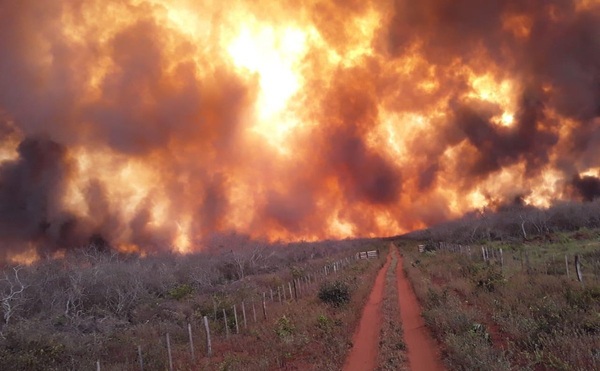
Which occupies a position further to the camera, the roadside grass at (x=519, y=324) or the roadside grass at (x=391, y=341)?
the roadside grass at (x=391, y=341)

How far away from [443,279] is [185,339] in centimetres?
1906

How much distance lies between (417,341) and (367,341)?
6.49 feet

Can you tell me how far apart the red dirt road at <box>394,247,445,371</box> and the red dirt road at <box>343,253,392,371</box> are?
3.95 ft

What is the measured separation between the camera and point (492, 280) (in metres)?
19.7

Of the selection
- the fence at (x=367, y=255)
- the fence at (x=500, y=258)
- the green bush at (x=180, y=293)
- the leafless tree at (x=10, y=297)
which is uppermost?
the leafless tree at (x=10, y=297)

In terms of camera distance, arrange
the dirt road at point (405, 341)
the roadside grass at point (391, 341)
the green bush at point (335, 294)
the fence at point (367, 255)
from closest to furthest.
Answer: the roadside grass at point (391, 341), the dirt road at point (405, 341), the green bush at point (335, 294), the fence at point (367, 255)

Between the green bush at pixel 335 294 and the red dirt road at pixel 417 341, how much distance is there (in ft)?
11.3

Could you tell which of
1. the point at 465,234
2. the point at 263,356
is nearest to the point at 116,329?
the point at 263,356

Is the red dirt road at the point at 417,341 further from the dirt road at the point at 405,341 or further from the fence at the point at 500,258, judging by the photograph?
the fence at the point at 500,258

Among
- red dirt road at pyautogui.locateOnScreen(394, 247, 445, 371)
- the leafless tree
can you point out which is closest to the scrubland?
red dirt road at pyautogui.locateOnScreen(394, 247, 445, 371)

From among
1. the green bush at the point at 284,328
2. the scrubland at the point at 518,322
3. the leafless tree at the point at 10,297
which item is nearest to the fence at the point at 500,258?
the scrubland at the point at 518,322

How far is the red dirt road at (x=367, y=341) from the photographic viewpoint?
39.1ft

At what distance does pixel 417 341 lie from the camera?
13.5 m

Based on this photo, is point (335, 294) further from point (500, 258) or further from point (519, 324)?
point (500, 258)
